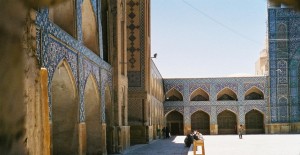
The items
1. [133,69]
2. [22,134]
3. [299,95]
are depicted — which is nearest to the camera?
[22,134]

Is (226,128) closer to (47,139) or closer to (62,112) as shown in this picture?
(62,112)

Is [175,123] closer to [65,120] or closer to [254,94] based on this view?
[254,94]

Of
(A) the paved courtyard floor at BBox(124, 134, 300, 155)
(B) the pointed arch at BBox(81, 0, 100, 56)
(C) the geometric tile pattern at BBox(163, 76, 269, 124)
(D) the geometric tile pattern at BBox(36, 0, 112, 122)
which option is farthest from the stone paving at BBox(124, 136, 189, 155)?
(C) the geometric tile pattern at BBox(163, 76, 269, 124)

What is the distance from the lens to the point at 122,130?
14.4 metres

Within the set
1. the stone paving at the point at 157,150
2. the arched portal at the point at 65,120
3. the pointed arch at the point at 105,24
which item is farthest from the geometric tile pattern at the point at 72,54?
the stone paving at the point at 157,150

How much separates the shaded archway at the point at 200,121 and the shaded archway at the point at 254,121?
3.18 m

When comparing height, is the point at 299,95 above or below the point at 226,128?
above

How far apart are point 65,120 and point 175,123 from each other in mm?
24493

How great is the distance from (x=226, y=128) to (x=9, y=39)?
31913mm

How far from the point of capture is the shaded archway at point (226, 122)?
108 feet

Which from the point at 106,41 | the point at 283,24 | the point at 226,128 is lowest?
the point at 226,128

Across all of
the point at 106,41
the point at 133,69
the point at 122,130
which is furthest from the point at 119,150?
the point at 133,69

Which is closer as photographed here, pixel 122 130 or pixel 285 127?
pixel 122 130

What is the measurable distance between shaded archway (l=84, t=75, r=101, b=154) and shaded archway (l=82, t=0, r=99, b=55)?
131cm
